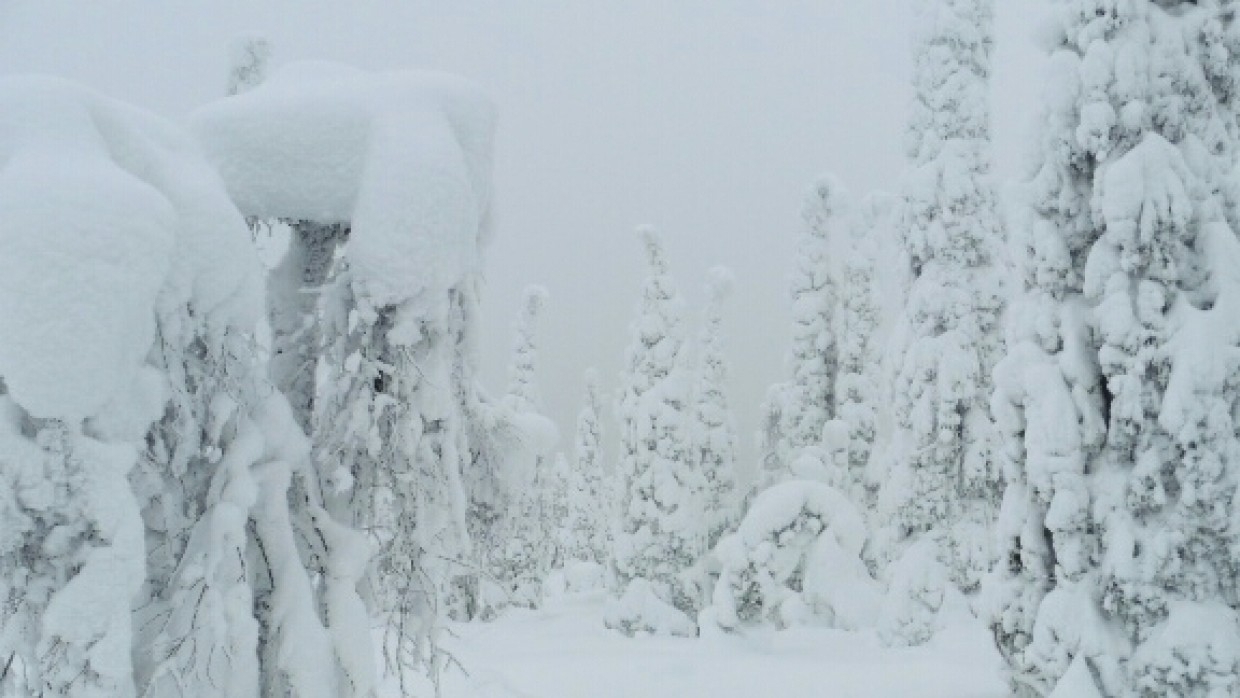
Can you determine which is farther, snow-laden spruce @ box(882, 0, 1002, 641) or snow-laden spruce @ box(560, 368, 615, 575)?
snow-laden spruce @ box(560, 368, 615, 575)

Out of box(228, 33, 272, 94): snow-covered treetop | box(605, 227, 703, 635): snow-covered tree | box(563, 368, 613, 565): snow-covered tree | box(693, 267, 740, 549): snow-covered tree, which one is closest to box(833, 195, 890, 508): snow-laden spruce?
box(693, 267, 740, 549): snow-covered tree

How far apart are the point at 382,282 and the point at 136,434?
1213 millimetres

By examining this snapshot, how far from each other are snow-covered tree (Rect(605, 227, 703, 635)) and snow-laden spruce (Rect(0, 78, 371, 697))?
62.2 feet

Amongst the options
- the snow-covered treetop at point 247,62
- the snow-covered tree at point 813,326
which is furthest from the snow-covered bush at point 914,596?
the snow-covered treetop at point 247,62

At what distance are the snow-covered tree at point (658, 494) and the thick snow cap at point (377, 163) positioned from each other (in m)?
19.1

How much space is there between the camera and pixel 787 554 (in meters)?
17.5

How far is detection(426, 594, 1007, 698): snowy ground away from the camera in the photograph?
1315 centimetres

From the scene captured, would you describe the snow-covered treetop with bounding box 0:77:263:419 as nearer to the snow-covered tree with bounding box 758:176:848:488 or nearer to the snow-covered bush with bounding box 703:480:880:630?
the snow-covered bush with bounding box 703:480:880:630

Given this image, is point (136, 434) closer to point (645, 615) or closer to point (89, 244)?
point (89, 244)

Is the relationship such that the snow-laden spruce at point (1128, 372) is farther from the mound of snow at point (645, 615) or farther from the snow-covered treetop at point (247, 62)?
the mound of snow at point (645, 615)

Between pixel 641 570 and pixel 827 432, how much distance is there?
617 cm

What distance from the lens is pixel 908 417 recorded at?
56.9 feet

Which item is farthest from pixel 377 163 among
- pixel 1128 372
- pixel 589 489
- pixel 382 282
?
pixel 589 489

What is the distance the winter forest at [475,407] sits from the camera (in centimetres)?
355
